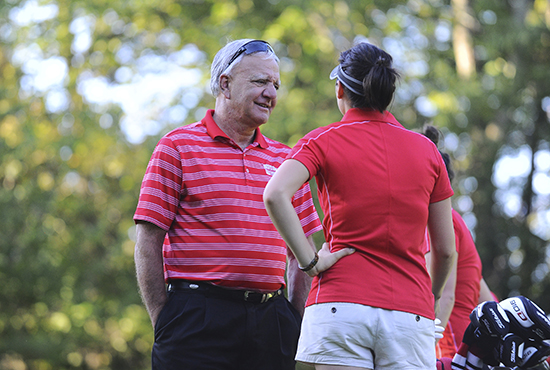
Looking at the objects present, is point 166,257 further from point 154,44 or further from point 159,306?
point 154,44

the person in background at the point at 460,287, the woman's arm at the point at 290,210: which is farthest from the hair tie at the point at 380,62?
the person in background at the point at 460,287

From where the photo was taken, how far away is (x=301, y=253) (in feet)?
7.45

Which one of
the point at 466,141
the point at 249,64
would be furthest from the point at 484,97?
the point at 249,64

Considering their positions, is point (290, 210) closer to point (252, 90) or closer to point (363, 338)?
point (363, 338)

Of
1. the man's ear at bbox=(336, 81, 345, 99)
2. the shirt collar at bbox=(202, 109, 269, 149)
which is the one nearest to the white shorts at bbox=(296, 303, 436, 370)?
the man's ear at bbox=(336, 81, 345, 99)

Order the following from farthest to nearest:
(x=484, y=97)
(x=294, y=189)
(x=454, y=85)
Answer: (x=454, y=85) < (x=484, y=97) < (x=294, y=189)

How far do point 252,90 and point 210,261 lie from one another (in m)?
0.87

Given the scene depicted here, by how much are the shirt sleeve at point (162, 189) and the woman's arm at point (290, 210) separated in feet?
2.36

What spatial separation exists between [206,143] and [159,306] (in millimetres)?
787

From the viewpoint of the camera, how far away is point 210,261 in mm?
2771

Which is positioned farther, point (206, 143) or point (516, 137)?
point (516, 137)

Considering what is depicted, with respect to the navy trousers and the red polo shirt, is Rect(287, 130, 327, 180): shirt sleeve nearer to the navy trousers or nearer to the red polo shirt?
the red polo shirt

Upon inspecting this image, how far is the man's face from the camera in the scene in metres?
3.05

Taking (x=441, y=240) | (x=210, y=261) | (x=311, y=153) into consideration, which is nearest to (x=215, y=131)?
(x=210, y=261)
